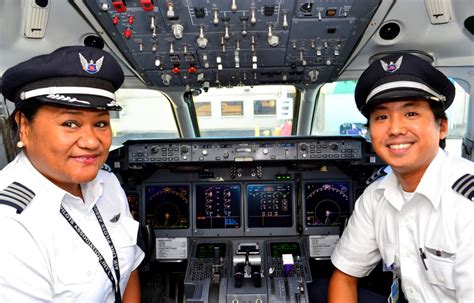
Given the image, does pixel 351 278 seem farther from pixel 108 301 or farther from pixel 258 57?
pixel 258 57

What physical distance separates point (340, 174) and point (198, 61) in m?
1.50

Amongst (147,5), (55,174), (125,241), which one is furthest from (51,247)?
(147,5)

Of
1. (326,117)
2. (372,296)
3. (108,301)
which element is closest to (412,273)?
(372,296)

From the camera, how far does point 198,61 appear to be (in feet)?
8.39

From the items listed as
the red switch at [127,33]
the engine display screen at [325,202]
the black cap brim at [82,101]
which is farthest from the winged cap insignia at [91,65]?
the engine display screen at [325,202]

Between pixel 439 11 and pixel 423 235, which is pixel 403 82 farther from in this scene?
pixel 439 11

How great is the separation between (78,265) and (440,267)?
51.2 inches

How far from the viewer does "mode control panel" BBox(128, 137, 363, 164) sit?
270 cm

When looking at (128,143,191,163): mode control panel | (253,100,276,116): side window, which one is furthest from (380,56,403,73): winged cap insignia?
(253,100,276,116): side window

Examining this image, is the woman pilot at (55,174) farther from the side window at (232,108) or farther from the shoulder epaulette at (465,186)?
the side window at (232,108)

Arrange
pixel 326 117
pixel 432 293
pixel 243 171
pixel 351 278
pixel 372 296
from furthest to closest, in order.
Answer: pixel 326 117
pixel 243 171
pixel 372 296
pixel 351 278
pixel 432 293

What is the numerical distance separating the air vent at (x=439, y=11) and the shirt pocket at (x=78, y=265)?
7.07 ft

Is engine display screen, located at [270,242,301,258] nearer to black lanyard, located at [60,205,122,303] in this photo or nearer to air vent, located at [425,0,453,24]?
black lanyard, located at [60,205,122,303]

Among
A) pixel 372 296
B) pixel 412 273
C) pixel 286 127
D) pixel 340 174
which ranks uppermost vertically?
pixel 286 127
